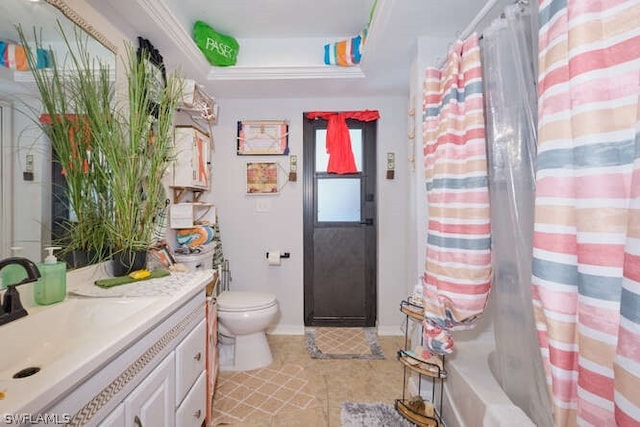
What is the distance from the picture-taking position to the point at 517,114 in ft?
3.47

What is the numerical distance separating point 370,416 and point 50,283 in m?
1.66

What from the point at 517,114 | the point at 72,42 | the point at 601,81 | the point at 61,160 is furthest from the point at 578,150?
the point at 72,42

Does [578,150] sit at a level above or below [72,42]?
below

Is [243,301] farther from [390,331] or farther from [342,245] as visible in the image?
[390,331]

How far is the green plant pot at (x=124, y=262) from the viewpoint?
4.42ft

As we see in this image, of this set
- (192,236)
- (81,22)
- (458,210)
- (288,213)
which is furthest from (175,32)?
(458,210)

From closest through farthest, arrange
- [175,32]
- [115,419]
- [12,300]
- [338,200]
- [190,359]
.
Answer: [115,419]
[12,300]
[190,359]
[175,32]
[338,200]

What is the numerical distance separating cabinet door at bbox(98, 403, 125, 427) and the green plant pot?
0.73m

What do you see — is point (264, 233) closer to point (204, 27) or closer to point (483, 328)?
point (204, 27)

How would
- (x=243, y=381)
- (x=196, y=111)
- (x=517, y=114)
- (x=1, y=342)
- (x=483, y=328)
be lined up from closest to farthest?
(x=1, y=342) < (x=517, y=114) < (x=483, y=328) < (x=243, y=381) < (x=196, y=111)

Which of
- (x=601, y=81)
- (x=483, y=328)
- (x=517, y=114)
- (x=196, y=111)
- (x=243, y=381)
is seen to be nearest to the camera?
(x=601, y=81)

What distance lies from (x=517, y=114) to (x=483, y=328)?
1190 millimetres

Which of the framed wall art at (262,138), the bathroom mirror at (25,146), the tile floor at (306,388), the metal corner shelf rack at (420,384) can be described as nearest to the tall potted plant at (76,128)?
the bathroom mirror at (25,146)

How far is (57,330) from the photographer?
966 mm
